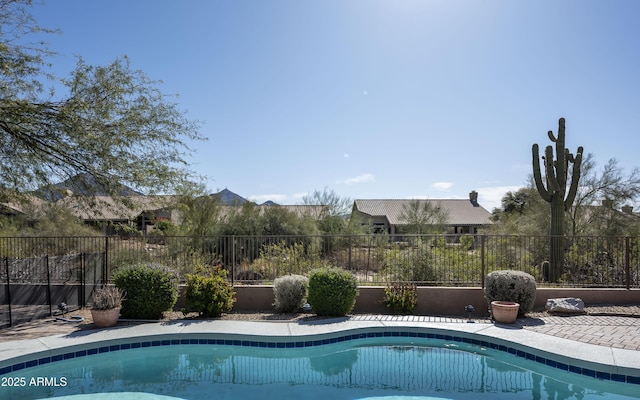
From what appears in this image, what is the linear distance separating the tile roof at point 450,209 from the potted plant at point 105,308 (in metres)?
34.3

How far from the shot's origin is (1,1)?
826 centimetres

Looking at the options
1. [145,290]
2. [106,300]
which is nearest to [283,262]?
[145,290]

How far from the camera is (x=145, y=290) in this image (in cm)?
862

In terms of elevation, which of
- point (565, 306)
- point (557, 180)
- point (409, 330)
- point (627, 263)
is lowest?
point (409, 330)

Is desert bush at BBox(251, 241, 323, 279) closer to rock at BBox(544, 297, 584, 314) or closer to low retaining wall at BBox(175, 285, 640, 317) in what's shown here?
low retaining wall at BBox(175, 285, 640, 317)

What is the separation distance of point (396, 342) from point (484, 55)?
7.88m

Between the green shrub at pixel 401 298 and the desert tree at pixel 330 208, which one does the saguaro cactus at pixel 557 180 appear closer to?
the green shrub at pixel 401 298

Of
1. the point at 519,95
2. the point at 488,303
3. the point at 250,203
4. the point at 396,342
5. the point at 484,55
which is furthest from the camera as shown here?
the point at 250,203

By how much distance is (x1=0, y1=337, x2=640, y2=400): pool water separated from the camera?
573 cm

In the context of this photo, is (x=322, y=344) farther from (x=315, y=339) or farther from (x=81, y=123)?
(x=81, y=123)

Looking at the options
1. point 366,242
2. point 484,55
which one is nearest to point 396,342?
point 366,242

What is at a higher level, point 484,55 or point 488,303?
point 484,55

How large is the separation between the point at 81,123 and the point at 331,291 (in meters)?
6.33

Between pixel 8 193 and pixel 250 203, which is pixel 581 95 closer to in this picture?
pixel 250 203
